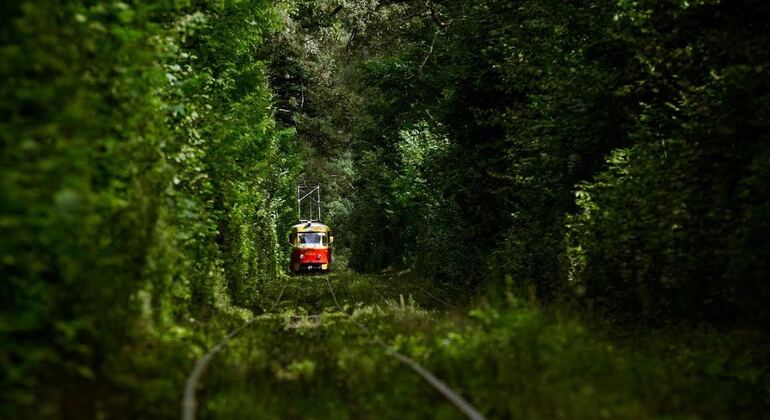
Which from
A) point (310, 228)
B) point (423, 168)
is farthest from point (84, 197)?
point (310, 228)

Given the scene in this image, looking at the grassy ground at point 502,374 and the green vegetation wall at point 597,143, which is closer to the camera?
the grassy ground at point 502,374

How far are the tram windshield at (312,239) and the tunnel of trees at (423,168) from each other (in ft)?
53.3

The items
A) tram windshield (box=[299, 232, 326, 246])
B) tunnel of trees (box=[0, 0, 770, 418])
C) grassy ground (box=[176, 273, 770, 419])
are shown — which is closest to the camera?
tunnel of trees (box=[0, 0, 770, 418])

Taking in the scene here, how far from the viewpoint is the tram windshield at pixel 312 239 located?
5112 centimetres

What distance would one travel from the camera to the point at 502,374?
315 inches

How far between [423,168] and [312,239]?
21168 mm

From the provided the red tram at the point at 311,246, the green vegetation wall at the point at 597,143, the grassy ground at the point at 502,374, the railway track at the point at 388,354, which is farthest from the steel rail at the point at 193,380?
the red tram at the point at 311,246

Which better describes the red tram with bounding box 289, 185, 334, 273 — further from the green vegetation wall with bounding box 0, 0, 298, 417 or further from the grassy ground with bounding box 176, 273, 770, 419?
the grassy ground with bounding box 176, 273, 770, 419

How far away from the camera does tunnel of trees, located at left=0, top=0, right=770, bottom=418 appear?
618cm

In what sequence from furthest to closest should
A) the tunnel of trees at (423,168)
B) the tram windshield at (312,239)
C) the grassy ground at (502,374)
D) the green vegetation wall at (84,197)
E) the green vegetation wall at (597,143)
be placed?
the tram windshield at (312,239) → the green vegetation wall at (597,143) → the grassy ground at (502,374) → the tunnel of trees at (423,168) → the green vegetation wall at (84,197)

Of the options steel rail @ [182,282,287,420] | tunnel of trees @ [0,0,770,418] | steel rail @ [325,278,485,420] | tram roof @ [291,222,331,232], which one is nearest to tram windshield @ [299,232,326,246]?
tram roof @ [291,222,331,232]

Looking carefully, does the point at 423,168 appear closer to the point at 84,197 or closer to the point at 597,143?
the point at 597,143

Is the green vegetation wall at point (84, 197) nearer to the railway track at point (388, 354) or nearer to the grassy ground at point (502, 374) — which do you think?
the railway track at point (388, 354)

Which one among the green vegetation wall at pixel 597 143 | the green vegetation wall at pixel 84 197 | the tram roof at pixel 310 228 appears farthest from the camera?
the tram roof at pixel 310 228
